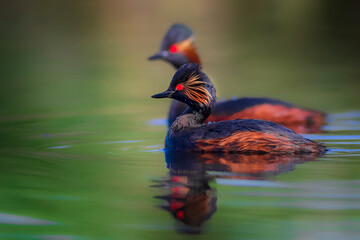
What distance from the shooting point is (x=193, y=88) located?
7.54m

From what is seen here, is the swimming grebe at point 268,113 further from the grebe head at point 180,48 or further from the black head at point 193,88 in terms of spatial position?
the black head at point 193,88

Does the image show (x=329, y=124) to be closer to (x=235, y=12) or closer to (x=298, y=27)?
(x=298, y=27)

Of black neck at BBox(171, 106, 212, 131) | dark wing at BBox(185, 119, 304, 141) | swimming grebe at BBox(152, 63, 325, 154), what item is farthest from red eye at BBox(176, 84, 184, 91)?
dark wing at BBox(185, 119, 304, 141)

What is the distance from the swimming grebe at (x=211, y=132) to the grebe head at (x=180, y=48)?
3.71 metres

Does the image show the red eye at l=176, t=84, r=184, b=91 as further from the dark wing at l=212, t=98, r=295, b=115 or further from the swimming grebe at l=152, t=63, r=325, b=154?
the dark wing at l=212, t=98, r=295, b=115

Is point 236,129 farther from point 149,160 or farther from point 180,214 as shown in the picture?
point 180,214

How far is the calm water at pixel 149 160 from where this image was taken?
16.0 feet

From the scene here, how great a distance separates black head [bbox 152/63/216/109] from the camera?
24.7 feet

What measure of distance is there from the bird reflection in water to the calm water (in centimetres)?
1

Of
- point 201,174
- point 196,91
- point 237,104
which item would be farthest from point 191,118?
point 237,104

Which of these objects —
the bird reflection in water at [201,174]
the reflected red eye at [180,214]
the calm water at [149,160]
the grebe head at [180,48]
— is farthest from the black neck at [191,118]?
the grebe head at [180,48]

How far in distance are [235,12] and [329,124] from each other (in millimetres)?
29869

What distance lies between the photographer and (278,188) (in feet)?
18.5

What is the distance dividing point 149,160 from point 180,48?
4.60 m
